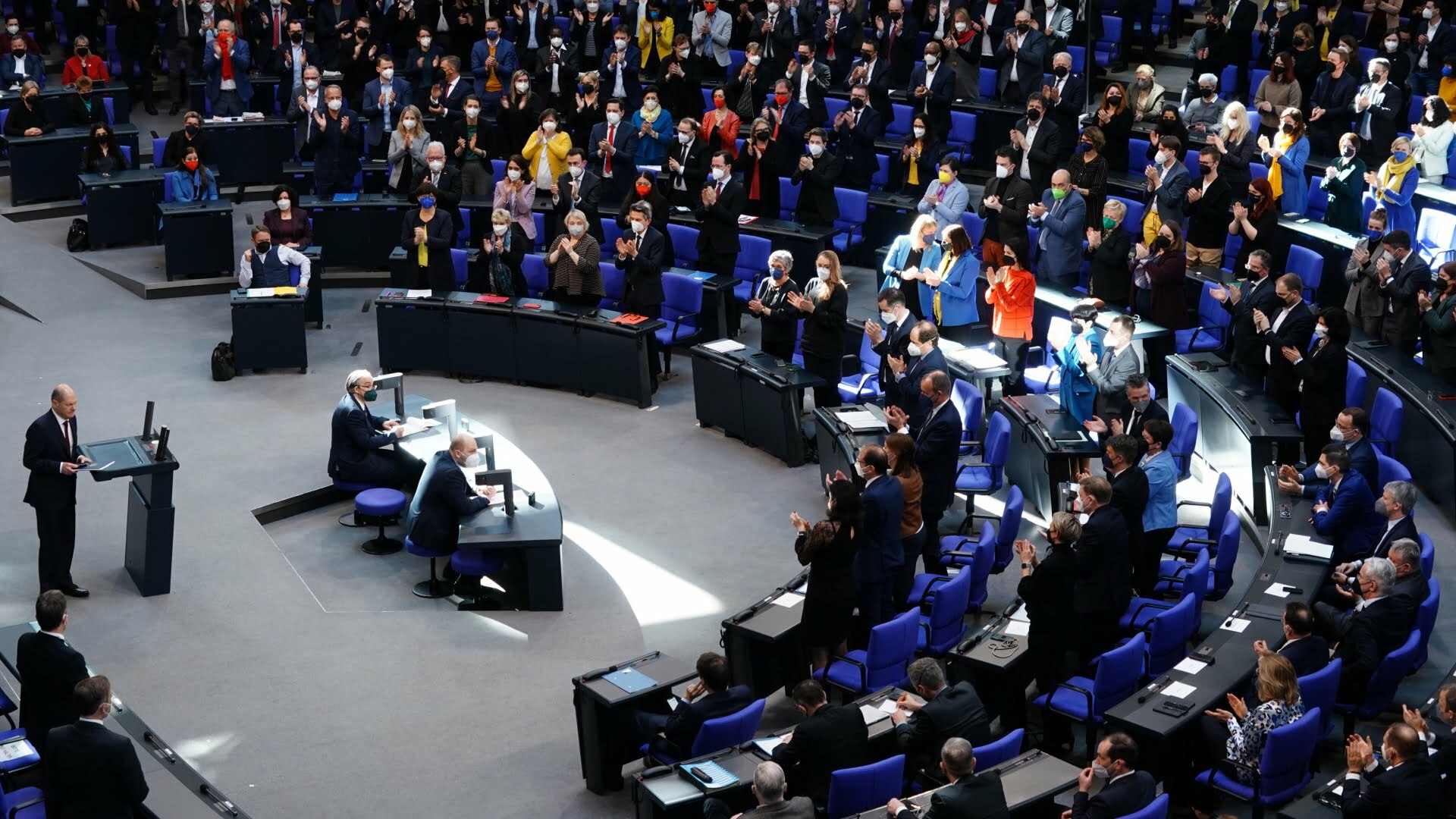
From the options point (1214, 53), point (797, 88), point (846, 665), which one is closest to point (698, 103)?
point (797, 88)

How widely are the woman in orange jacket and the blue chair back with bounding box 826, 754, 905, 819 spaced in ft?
22.3

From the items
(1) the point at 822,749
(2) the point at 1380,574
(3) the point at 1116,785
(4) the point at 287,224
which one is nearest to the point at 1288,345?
(2) the point at 1380,574

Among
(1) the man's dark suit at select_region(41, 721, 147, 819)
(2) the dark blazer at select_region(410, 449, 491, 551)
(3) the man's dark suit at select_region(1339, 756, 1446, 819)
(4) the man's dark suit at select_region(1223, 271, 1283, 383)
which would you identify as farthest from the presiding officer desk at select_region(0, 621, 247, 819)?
(4) the man's dark suit at select_region(1223, 271, 1283, 383)

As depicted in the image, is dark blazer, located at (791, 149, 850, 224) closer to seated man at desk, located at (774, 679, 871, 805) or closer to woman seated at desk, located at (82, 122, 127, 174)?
woman seated at desk, located at (82, 122, 127, 174)

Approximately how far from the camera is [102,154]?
1986 centimetres

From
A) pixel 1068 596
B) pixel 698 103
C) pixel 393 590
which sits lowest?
pixel 393 590

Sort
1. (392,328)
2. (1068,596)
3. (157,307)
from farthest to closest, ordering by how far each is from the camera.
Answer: (157,307)
(392,328)
(1068,596)

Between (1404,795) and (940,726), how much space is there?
2.29 meters

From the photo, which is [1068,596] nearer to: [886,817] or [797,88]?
[886,817]

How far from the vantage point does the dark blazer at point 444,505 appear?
39.7ft

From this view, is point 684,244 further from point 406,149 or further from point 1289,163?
point 1289,163

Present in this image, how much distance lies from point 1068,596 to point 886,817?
7.76ft

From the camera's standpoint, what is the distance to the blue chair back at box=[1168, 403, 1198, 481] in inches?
514

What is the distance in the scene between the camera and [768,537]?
13.3m
